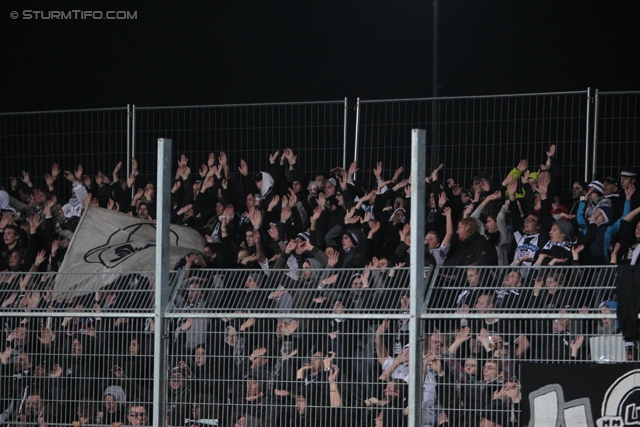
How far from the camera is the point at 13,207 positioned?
13.6m

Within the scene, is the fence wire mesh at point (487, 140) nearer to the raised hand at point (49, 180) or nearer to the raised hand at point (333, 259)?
the raised hand at point (333, 259)

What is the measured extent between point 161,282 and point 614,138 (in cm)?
623

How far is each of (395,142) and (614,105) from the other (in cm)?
281

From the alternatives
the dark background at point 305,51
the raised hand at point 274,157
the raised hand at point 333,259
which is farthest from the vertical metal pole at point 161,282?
the dark background at point 305,51

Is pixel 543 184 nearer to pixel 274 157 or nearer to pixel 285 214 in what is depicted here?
pixel 285 214

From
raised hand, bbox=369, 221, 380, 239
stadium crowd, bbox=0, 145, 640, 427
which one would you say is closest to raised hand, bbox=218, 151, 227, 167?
raised hand, bbox=369, 221, 380, 239

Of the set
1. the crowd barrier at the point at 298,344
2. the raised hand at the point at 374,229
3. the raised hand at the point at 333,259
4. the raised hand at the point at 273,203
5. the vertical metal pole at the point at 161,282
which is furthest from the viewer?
the raised hand at the point at 273,203

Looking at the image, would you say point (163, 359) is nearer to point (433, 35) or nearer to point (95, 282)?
point (95, 282)

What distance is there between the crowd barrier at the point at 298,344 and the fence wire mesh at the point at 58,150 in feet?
Result: 21.4

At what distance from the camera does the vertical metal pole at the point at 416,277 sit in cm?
614

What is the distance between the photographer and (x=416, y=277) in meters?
6.21

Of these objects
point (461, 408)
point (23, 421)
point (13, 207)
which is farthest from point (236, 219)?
point (461, 408)

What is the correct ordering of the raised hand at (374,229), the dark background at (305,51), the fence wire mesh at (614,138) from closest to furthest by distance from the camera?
the raised hand at (374,229) → the fence wire mesh at (614,138) → the dark background at (305,51)

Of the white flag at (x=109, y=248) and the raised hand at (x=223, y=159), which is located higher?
the raised hand at (x=223, y=159)
